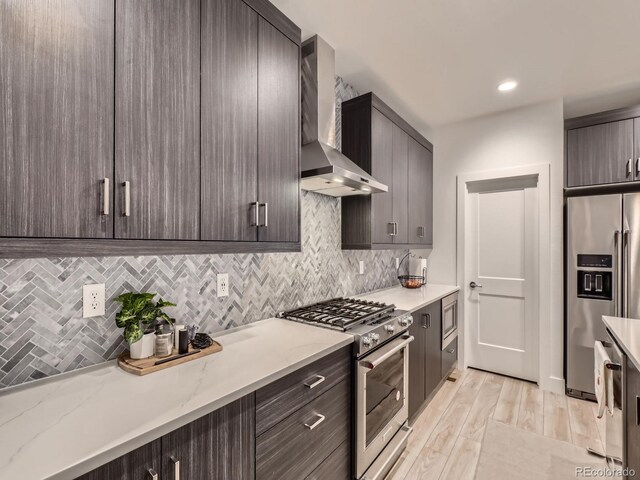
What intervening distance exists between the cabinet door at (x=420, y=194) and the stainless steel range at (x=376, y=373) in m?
1.31

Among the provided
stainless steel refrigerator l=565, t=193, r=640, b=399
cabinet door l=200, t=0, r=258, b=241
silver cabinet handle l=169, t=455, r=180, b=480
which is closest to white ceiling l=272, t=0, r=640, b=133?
cabinet door l=200, t=0, r=258, b=241

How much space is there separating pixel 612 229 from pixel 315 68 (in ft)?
9.37

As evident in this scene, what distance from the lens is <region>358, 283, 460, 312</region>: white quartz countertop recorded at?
8.17 ft

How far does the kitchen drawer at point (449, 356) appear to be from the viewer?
302 cm

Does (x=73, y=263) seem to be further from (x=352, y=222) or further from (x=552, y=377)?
(x=552, y=377)

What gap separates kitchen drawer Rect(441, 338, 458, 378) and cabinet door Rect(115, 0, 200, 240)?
9.06 feet

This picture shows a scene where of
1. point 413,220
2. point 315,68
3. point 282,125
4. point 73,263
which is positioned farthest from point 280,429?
point 413,220

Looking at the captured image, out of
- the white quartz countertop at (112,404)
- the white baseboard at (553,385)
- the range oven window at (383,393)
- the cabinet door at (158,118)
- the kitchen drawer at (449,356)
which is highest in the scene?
the cabinet door at (158,118)

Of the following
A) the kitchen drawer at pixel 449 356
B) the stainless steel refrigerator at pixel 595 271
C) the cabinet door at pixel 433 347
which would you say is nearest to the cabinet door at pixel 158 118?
the cabinet door at pixel 433 347

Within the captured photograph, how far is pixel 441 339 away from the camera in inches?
115

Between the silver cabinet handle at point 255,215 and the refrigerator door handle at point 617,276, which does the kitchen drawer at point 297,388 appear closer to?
the silver cabinet handle at point 255,215

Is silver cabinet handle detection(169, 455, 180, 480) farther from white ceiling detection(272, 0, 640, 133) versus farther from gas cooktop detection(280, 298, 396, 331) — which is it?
white ceiling detection(272, 0, 640, 133)

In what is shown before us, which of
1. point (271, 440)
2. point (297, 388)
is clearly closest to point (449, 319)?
point (297, 388)

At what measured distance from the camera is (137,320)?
1262mm
